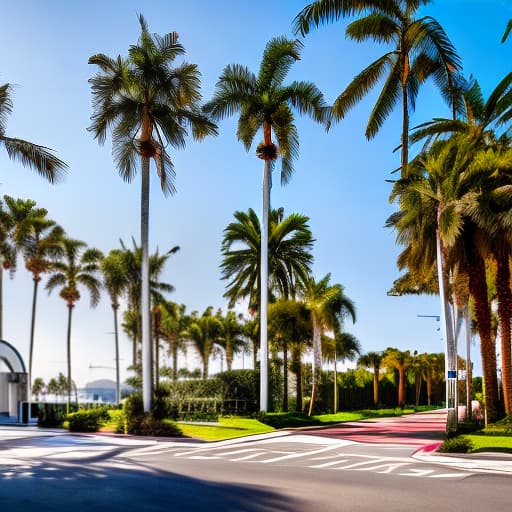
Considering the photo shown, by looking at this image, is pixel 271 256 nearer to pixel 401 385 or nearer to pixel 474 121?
pixel 474 121

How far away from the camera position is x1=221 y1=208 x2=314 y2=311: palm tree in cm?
4134

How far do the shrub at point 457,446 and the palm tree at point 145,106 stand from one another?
12633 mm

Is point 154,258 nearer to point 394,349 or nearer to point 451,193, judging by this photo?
point 394,349

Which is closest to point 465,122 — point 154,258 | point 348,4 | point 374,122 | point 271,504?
point 374,122

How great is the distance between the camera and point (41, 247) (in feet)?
181

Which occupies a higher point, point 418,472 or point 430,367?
point 430,367

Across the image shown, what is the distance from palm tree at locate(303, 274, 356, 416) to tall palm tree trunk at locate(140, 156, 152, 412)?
14232 millimetres

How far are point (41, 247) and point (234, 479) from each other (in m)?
42.9

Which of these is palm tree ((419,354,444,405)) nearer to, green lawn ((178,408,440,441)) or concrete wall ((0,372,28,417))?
green lawn ((178,408,440,441))

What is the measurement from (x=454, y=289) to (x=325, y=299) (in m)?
9.00

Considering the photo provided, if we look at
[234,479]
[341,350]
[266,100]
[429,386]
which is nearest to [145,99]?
[266,100]

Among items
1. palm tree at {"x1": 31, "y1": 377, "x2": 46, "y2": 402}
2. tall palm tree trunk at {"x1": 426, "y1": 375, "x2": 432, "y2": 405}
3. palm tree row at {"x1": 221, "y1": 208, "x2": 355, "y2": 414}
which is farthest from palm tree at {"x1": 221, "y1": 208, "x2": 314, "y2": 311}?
palm tree at {"x1": 31, "y1": 377, "x2": 46, "y2": 402}

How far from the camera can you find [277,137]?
3622cm

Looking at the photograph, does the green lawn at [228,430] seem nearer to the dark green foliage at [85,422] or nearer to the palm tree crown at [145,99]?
the dark green foliage at [85,422]
